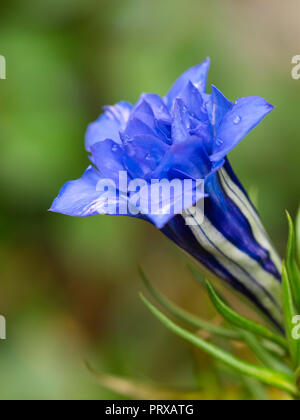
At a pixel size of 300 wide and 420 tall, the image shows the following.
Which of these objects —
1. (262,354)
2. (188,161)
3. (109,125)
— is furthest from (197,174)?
(262,354)

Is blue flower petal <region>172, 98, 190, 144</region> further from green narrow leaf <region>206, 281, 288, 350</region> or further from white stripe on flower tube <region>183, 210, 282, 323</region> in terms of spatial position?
green narrow leaf <region>206, 281, 288, 350</region>

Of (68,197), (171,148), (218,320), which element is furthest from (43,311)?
(171,148)

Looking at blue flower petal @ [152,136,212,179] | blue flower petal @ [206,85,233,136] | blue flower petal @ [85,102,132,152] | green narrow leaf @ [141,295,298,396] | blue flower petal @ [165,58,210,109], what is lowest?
green narrow leaf @ [141,295,298,396]

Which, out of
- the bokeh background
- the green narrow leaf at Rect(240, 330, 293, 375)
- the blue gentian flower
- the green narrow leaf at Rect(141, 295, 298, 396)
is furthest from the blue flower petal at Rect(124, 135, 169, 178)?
the bokeh background

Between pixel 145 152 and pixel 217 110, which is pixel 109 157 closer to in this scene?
pixel 145 152

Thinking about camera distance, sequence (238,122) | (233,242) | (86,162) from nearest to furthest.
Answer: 1. (238,122)
2. (233,242)
3. (86,162)

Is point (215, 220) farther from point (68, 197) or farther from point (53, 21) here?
point (53, 21)
